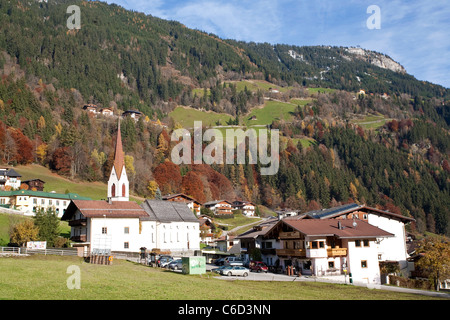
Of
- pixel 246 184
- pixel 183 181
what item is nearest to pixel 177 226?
pixel 183 181

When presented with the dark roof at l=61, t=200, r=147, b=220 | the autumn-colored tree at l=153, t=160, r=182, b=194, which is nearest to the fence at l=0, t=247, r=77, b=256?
the dark roof at l=61, t=200, r=147, b=220

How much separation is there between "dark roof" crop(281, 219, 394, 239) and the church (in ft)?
75.5

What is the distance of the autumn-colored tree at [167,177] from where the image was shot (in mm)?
138250

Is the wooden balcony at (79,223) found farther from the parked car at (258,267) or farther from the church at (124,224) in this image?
the parked car at (258,267)

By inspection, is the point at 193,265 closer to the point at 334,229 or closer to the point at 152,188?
the point at 334,229

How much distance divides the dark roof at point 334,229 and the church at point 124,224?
75.5 feet

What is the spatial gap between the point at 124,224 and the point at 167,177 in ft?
276

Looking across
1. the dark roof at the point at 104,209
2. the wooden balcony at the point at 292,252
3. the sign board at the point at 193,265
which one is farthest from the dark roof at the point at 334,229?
the dark roof at the point at 104,209

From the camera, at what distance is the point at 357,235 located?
49.2 meters

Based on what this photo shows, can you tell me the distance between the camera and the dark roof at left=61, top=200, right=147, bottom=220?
56.4m

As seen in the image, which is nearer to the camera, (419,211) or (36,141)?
(36,141)

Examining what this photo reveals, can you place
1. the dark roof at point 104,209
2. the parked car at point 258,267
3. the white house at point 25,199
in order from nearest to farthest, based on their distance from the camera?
1. the parked car at point 258,267
2. the dark roof at point 104,209
3. the white house at point 25,199

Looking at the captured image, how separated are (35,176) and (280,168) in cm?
11183
